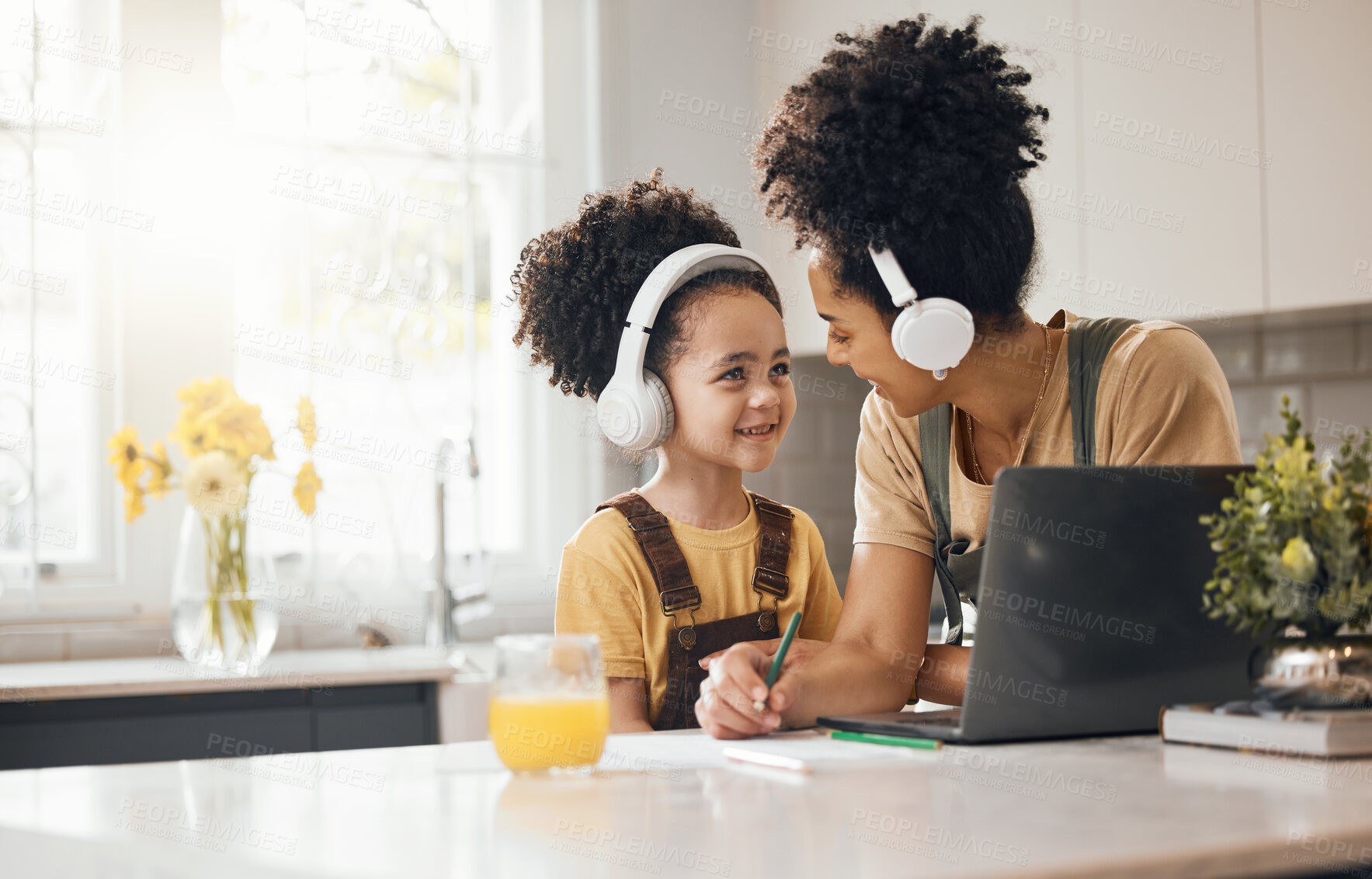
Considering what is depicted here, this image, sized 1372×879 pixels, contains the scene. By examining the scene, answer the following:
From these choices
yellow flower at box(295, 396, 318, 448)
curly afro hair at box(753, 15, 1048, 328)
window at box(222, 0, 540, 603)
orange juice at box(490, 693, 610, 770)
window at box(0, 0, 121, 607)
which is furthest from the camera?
window at box(222, 0, 540, 603)

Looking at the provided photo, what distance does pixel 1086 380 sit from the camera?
138cm

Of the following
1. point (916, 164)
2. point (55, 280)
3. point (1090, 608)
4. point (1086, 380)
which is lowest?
point (1090, 608)

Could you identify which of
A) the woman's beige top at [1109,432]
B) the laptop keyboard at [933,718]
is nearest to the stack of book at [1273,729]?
the laptop keyboard at [933,718]

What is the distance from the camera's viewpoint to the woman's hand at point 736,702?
1.09 meters

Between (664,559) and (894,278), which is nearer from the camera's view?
(894,278)

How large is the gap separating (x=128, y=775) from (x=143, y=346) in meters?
2.05

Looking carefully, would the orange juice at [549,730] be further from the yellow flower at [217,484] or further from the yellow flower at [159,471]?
the yellow flower at [159,471]

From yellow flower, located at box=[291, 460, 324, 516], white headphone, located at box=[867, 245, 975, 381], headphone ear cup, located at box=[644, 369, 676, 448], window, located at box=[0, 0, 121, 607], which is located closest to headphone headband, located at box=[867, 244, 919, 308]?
white headphone, located at box=[867, 245, 975, 381]

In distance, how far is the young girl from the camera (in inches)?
57.1

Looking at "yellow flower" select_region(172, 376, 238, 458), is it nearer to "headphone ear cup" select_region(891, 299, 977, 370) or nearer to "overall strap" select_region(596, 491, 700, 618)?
"overall strap" select_region(596, 491, 700, 618)

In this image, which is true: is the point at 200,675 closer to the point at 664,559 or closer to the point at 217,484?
the point at 217,484

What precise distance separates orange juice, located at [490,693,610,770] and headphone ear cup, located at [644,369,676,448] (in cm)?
61

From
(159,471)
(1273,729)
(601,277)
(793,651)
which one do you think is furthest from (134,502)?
(1273,729)

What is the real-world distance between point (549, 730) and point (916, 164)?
748 millimetres
